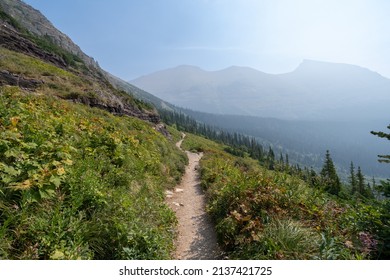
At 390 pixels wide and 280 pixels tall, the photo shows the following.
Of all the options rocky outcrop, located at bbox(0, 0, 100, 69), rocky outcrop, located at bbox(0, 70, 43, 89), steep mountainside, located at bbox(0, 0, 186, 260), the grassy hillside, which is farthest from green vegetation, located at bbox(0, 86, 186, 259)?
rocky outcrop, located at bbox(0, 0, 100, 69)

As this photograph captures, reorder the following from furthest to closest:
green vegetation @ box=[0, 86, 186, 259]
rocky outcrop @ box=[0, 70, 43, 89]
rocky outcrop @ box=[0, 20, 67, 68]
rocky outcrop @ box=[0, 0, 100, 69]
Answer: rocky outcrop @ box=[0, 0, 100, 69] → rocky outcrop @ box=[0, 20, 67, 68] → rocky outcrop @ box=[0, 70, 43, 89] → green vegetation @ box=[0, 86, 186, 259]

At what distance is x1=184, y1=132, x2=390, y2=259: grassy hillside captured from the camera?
5301 millimetres

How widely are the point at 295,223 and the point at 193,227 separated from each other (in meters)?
3.77

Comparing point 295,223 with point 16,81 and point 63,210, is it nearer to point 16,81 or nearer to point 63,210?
point 63,210

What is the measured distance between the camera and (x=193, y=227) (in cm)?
871

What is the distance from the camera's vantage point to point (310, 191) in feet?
27.6

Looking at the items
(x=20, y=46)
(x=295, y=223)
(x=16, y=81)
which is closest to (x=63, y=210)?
(x=295, y=223)

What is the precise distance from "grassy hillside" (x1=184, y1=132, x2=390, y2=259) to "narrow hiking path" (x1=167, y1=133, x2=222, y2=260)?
1.52ft

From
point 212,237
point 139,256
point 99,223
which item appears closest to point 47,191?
point 99,223

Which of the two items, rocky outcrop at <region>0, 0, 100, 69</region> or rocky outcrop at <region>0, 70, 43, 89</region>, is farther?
rocky outcrop at <region>0, 0, 100, 69</region>

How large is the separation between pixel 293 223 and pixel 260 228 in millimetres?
862

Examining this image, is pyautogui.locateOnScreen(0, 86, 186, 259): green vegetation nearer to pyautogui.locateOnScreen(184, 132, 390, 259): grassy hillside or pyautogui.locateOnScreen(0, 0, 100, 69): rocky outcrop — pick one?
pyautogui.locateOnScreen(184, 132, 390, 259): grassy hillside

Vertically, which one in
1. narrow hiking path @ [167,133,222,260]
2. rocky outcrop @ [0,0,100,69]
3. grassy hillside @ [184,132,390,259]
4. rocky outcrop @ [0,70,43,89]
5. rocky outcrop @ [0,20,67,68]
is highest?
rocky outcrop @ [0,0,100,69]
